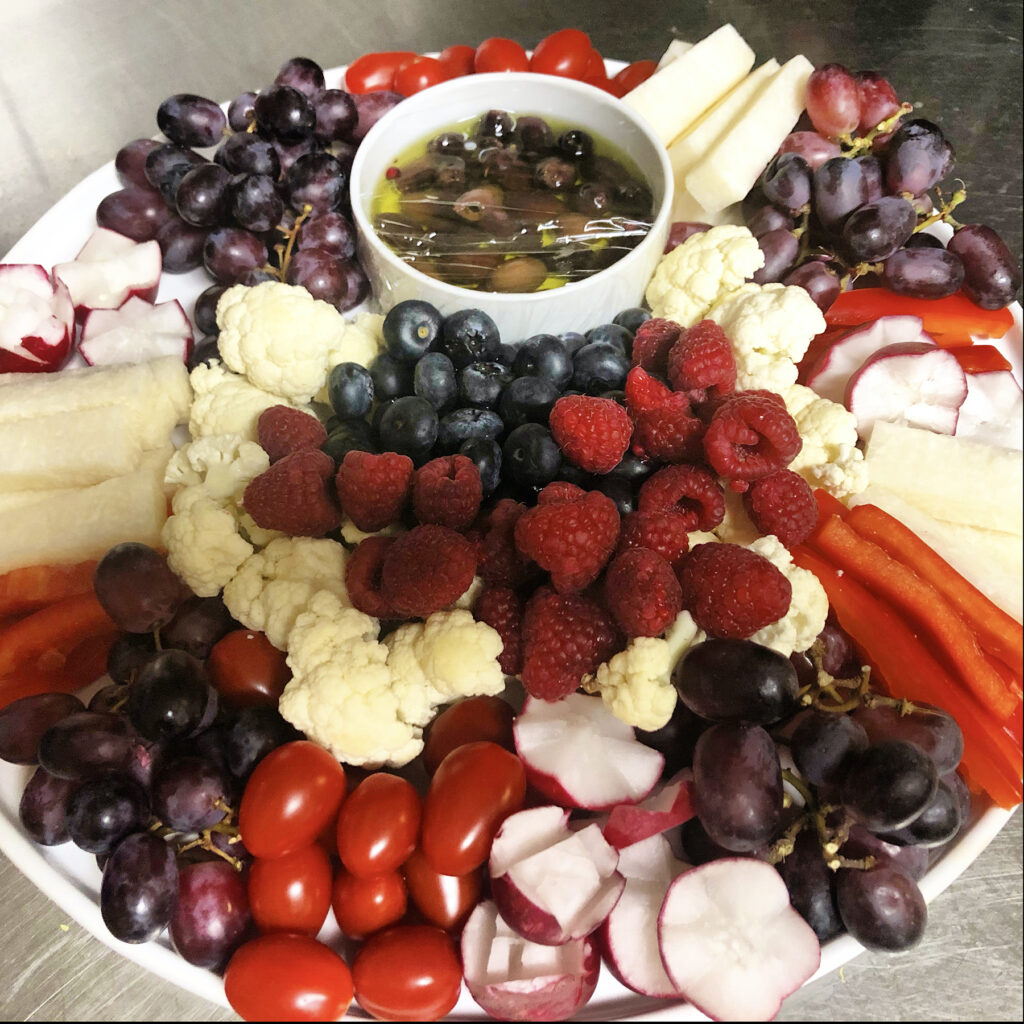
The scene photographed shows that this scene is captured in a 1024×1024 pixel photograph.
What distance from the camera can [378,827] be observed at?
0.62 metres

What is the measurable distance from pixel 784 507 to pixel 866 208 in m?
0.40

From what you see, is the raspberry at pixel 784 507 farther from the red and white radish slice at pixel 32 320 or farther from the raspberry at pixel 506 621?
the red and white radish slice at pixel 32 320

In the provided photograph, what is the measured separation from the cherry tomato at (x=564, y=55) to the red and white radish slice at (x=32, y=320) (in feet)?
2.24

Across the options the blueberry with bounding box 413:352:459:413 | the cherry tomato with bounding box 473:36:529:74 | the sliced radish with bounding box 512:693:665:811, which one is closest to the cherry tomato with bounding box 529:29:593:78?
the cherry tomato with bounding box 473:36:529:74

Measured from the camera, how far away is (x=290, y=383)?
84 cm

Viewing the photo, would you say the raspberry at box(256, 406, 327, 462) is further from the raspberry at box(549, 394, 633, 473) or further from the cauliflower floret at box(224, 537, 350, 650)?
the raspberry at box(549, 394, 633, 473)

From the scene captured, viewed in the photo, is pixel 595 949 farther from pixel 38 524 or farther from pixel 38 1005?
pixel 38 524

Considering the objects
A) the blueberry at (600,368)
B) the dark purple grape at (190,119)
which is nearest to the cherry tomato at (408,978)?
the blueberry at (600,368)

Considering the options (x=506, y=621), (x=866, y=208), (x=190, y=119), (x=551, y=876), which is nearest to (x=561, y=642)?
(x=506, y=621)

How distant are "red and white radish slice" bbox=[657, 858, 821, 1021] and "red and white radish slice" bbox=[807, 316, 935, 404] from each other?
1.63ft

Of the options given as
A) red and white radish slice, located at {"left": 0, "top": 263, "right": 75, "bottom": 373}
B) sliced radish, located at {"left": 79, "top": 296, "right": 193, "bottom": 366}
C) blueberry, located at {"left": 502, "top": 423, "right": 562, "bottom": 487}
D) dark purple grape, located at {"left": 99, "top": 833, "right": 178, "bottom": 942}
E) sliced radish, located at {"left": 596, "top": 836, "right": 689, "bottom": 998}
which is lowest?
sliced radish, located at {"left": 596, "top": 836, "right": 689, "bottom": 998}

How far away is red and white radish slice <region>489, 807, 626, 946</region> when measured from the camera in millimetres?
566

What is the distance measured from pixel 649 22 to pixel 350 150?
0.43m

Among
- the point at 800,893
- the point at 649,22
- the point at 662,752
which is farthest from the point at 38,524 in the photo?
the point at 649,22
